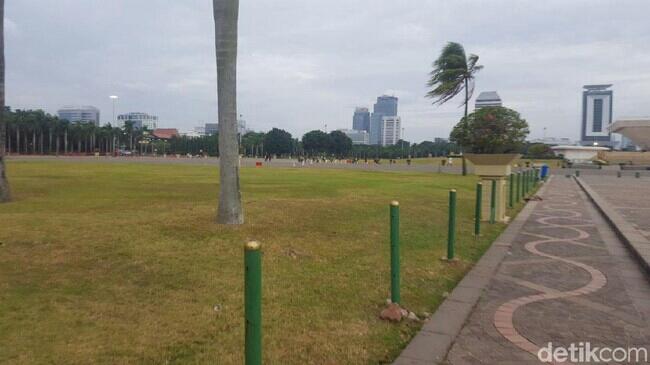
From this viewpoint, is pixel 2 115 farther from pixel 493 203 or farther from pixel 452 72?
pixel 452 72

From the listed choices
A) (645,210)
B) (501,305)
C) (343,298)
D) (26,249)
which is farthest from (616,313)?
(645,210)

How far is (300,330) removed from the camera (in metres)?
4.15

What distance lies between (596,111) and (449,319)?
162 meters

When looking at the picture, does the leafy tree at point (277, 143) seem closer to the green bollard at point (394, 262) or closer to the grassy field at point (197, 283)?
the grassy field at point (197, 283)

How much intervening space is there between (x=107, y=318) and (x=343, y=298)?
221cm

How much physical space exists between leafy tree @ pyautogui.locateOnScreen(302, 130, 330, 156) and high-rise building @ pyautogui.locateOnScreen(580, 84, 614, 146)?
8319cm

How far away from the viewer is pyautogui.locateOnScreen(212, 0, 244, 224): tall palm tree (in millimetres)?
8477

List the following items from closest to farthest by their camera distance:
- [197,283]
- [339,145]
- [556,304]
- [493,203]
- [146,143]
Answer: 1. [556,304]
2. [197,283]
3. [493,203]
4. [339,145]
5. [146,143]

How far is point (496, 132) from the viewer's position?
11.4 meters

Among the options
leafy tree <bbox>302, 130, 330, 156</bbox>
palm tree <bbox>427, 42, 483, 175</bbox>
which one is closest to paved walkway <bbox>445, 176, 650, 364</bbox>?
palm tree <bbox>427, 42, 483, 175</bbox>

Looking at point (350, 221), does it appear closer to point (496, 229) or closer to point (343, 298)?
point (496, 229)

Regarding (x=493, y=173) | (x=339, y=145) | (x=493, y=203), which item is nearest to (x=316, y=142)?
(x=339, y=145)

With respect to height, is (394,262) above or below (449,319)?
above

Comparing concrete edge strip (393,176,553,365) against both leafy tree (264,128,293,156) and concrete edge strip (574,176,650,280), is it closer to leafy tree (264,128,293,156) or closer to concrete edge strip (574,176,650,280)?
concrete edge strip (574,176,650,280)
